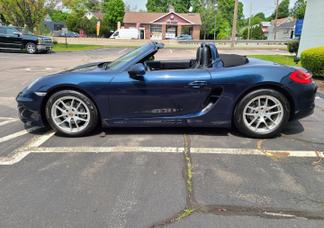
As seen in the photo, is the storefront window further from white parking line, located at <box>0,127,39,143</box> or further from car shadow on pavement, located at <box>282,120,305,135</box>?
white parking line, located at <box>0,127,39,143</box>

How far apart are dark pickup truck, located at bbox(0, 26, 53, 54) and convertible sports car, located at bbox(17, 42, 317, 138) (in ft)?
61.3

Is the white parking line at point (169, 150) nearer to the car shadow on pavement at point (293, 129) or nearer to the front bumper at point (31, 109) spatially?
the front bumper at point (31, 109)

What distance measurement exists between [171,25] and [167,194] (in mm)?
61406

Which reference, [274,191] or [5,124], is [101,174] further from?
[5,124]

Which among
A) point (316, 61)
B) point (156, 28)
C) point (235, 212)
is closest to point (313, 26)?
point (316, 61)

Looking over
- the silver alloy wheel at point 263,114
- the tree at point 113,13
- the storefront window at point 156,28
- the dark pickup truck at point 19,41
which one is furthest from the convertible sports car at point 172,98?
the tree at point 113,13

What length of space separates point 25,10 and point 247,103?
28683mm

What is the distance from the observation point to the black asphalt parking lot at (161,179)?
258cm

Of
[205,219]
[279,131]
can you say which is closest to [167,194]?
[205,219]

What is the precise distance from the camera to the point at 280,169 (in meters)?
3.41

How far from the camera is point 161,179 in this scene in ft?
10.5

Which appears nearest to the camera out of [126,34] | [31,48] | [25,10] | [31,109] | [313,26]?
[31,109]

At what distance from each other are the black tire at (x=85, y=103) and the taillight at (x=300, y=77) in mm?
2698

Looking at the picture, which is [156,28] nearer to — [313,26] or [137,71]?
[313,26]
